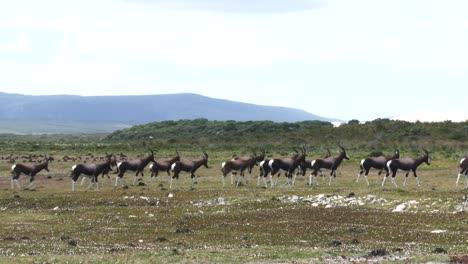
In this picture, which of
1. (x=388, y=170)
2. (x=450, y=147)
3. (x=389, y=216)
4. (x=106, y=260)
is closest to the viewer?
(x=106, y=260)

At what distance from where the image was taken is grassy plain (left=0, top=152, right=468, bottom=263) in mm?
21812

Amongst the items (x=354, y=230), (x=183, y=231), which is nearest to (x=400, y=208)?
(x=354, y=230)

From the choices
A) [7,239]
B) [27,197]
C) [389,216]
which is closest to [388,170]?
[389,216]

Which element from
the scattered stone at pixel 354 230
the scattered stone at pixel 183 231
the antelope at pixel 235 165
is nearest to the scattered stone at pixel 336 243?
the scattered stone at pixel 354 230

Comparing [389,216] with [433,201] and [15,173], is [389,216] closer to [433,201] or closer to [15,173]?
[433,201]

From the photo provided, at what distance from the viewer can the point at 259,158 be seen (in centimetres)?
5191

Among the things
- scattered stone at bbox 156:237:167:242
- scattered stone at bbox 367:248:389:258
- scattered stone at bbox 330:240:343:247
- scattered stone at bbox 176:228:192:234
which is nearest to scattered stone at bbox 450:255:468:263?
scattered stone at bbox 367:248:389:258

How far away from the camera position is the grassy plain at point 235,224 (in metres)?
21.8

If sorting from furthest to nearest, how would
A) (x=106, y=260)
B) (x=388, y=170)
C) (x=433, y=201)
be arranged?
(x=388, y=170), (x=433, y=201), (x=106, y=260)

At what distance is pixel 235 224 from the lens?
29.7 meters

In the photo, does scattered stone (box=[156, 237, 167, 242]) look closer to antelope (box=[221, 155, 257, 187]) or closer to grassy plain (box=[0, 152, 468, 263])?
grassy plain (box=[0, 152, 468, 263])

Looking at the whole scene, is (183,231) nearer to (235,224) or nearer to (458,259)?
(235,224)

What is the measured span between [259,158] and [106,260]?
32.1m

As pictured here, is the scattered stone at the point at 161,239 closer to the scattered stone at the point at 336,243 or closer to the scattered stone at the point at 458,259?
the scattered stone at the point at 336,243
